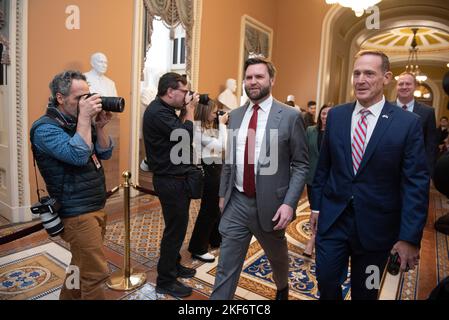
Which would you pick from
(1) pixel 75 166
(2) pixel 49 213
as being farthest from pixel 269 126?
(2) pixel 49 213

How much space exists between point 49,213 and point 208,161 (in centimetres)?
155

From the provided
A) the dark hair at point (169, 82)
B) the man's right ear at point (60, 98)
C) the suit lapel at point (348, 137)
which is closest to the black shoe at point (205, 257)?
the dark hair at point (169, 82)

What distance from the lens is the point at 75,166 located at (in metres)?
1.84

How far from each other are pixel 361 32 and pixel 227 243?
11225 millimetres

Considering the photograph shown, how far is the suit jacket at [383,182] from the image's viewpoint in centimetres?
160

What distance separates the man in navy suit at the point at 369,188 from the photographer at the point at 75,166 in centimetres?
133

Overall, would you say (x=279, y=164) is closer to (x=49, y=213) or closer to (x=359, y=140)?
(x=359, y=140)

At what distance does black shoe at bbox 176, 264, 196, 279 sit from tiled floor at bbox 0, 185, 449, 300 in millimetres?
53

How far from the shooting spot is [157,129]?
2.38m

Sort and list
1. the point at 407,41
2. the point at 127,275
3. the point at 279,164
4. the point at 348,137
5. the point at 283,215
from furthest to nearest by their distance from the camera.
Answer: the point at 407,41, the point at 127,275, the point at 279,164, the point at 283,215, the point at 348,137

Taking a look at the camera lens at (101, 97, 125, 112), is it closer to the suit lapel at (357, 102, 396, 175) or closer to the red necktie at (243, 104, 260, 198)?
the red necktie at (243, 104, 260, 198)

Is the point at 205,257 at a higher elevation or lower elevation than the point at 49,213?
lower

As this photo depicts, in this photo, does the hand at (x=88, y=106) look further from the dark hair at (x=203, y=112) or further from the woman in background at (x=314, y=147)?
the woman in background at (x=314, y=147)

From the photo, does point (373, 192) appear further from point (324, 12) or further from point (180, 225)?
point (324, 12)
